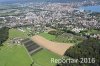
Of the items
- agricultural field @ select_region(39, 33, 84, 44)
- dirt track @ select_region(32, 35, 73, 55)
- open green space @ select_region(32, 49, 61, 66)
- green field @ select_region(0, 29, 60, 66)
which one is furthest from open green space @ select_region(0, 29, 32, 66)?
agricultural field @ select_region(39, 33, 84, 44)

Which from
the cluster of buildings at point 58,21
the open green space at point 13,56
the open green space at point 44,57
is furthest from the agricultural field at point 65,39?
the cluster of buildings at point 58,21

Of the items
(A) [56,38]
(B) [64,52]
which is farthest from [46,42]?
(B) [64,52]

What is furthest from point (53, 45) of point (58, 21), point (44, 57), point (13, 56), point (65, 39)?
point (58, 21)

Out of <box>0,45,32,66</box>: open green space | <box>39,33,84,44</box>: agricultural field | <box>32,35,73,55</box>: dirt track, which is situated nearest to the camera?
<box>0,45,32,66</box>: open green space

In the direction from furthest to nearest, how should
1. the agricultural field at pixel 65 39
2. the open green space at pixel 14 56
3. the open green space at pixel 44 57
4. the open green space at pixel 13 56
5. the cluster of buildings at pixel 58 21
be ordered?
the cluster of buildings at pixel 58 21, the agricultural field at pixel 65 39, the open green space at pixel 13 56, the open green space at pixel 14 56, the open green space at pixel 44 57

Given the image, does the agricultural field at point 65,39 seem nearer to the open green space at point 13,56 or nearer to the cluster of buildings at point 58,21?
the open green space at point 13,56

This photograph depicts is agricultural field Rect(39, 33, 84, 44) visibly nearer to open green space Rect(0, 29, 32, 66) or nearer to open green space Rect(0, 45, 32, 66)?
open green space Rect(0, 29, 32, 66)

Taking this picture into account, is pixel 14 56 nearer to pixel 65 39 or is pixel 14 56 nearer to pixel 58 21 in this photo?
pixel 65 39

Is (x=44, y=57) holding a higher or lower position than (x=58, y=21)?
higher
